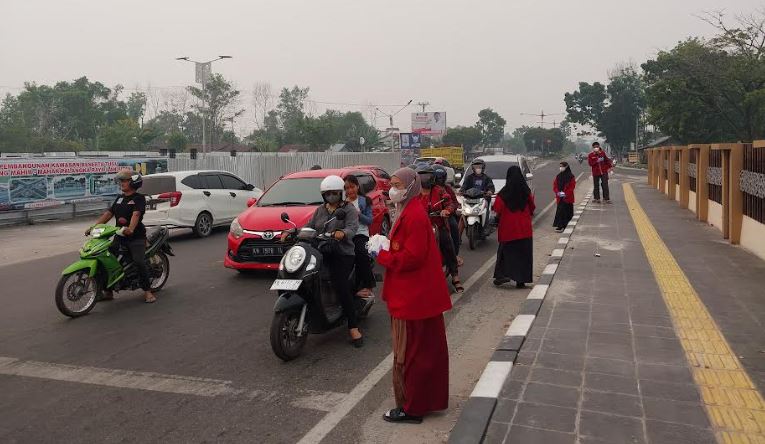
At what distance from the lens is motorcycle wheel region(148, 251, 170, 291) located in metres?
8.16

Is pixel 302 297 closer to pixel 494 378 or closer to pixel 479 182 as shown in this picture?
pixel 494 378

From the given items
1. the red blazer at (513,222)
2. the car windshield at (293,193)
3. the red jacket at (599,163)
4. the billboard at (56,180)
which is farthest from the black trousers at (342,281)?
the red jacket at (599,163)

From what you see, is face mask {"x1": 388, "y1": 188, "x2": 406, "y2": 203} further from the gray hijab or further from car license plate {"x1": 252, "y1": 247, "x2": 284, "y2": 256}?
car license plate {"x1": 252, "y1": 247, "x2": 284, "y2": 256}

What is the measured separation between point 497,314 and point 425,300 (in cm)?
304

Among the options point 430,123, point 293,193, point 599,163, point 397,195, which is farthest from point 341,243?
point 430,123

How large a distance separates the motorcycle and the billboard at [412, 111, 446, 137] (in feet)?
284

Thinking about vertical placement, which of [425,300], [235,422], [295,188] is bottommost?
[235,422]

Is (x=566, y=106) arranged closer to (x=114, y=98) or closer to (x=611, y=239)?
(x=114, y=98)

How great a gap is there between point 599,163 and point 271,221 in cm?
1305

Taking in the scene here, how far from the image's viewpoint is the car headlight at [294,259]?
5344 millimetres

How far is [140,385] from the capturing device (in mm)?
4844

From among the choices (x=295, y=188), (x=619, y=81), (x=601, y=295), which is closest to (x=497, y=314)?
(x=601, y=295)

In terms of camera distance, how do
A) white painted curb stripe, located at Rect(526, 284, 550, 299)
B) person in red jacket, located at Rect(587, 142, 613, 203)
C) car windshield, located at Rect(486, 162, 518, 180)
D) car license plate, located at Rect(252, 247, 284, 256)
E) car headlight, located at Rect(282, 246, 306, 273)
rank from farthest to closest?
person in red jacket, located at Rect(587, 142, 613, 203) < car windshield, located at Rect(486, 162, 518, 180) < car license plate, located at Rect(252, 247, 284, 256) < white painted curb stripe, located at Rect(526, 284, 550, 299) < car headlight, located at Rect(282, 246, 306, 273)

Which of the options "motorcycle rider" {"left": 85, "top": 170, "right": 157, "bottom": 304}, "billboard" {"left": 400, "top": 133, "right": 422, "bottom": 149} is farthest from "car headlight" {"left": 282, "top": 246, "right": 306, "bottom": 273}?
"billboard" {"left": 400, "top": 133, "right": 422, "bottom": 149}
